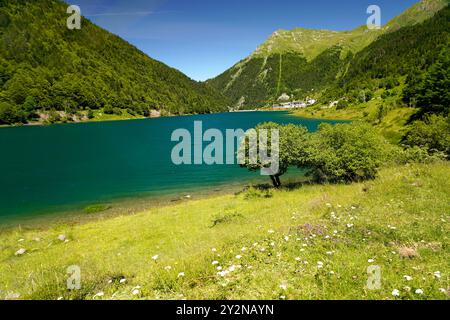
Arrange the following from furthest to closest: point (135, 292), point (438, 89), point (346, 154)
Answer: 1. point (438, 89)
2. point (346, 154)
3. point (135, 292)

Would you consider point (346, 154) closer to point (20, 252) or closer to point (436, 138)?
point (436, 138)

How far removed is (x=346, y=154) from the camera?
118 feet

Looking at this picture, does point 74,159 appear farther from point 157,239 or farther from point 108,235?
point 157,239

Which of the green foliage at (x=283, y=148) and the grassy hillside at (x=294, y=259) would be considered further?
the green foliage at (x=283, y=148)

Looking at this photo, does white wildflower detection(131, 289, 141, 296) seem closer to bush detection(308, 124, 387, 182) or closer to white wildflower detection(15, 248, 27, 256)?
white wildflower detection(15, 248, 27, 256)

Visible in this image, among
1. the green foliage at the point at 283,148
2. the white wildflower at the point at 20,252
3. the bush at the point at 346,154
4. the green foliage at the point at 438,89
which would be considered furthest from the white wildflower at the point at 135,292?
the green foliage at the point at 438,89

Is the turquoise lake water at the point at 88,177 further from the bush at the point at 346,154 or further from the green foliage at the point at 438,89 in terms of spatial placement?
the green foliage at the point at 438,89

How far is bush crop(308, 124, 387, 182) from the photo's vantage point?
3525 cm

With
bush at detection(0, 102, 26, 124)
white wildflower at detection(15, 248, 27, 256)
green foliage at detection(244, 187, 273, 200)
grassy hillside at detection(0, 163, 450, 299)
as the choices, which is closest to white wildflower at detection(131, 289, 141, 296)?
grassy hillside at detection(0, 163, 450, 299)

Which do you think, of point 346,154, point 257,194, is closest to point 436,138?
point 346,154

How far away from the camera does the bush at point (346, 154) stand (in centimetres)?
3525

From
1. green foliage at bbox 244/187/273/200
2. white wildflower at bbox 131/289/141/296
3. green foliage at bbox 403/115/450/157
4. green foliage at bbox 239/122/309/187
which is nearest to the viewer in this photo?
white wildflower at bbox 131/289/141/296
